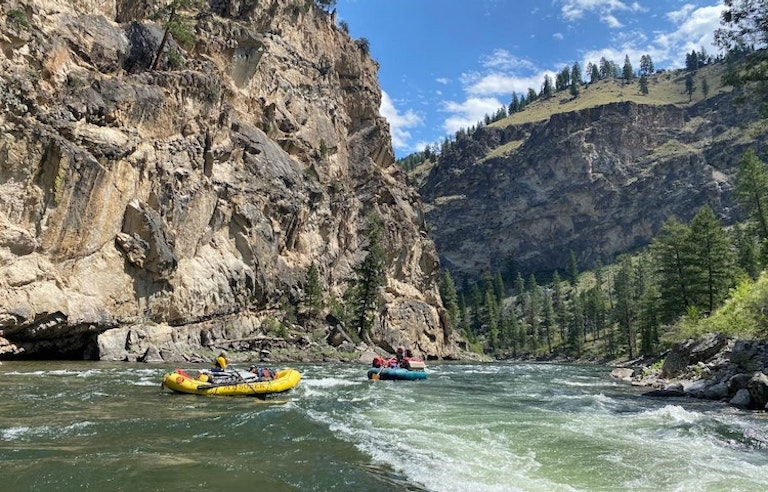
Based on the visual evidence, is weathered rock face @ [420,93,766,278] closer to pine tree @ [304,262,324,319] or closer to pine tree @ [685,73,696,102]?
pine tree @ [685,73,696,102]

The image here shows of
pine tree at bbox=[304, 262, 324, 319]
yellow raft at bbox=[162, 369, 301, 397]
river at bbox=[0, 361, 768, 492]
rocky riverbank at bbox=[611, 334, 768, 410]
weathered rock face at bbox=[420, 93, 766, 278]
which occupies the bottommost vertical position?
river at bbox=[0, 361, 768, 492]

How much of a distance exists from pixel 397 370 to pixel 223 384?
41.3ft

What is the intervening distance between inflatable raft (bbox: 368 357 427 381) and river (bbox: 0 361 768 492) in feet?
29.3

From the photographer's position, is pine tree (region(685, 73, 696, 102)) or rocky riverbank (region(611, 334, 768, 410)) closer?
rocky riverbank (region(611, 334, 768, 410))

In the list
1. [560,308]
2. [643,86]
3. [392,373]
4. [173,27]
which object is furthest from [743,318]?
[643,86]

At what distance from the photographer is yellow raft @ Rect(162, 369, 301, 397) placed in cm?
1941

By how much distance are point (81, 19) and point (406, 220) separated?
49.2m

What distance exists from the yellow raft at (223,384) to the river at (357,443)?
1.88 feet

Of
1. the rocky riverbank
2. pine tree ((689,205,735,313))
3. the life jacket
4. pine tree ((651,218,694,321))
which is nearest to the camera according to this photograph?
the rocky riverbank

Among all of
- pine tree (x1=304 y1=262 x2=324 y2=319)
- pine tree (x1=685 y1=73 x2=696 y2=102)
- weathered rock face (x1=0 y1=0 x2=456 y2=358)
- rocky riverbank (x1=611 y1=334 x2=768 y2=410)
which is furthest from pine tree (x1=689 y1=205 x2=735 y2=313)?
pine tree (x1=685 y1=73 x2=696 y2=102)

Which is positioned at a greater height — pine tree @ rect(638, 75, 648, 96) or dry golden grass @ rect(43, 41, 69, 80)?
pine tree @ rect(638, 75, 648, 96)

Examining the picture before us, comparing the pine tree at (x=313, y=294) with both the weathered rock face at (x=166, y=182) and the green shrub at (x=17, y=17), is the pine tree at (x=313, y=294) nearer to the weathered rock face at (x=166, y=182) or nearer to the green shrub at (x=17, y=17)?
the weathered rock face at (x=166, y=182)

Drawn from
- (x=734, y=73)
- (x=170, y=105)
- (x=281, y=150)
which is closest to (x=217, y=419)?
(x=734, y=73)

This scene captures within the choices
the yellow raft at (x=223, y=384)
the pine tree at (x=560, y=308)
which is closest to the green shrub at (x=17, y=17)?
the yellow raft at (x=223, y=384)
